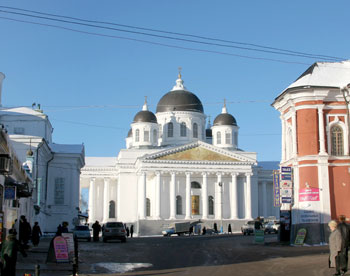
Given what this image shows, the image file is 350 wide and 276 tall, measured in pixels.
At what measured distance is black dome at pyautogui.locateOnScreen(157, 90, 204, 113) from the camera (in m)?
83.8

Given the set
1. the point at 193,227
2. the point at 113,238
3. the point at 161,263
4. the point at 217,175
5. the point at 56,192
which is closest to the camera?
the point at 161,263

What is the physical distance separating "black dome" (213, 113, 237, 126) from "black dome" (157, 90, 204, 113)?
9.44ft

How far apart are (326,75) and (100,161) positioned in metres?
65.1

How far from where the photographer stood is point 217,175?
2965 inches

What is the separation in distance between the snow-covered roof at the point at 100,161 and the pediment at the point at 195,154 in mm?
18978

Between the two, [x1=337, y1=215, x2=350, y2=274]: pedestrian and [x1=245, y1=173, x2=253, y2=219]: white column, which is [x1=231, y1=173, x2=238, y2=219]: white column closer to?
[x1=245, y1=173, x2=253, y2=219]: white column

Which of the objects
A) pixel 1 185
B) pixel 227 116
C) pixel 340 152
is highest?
pixel 227 116

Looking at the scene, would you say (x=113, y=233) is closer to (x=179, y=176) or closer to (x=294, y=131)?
(x=294, y=131)

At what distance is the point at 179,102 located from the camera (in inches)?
3305

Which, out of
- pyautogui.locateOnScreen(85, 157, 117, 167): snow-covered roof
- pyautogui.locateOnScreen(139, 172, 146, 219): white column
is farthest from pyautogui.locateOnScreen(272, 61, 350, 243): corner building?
pyautogui.locateOnScreen(85, 157, 117, 167): snow-covered roof

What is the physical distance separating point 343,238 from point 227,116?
69.6m

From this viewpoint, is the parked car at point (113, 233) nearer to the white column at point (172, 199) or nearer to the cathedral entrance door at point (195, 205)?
the white column at point (172, 199)

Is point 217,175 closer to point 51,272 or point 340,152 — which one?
point 340,152

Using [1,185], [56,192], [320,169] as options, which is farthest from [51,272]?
[56,192]
